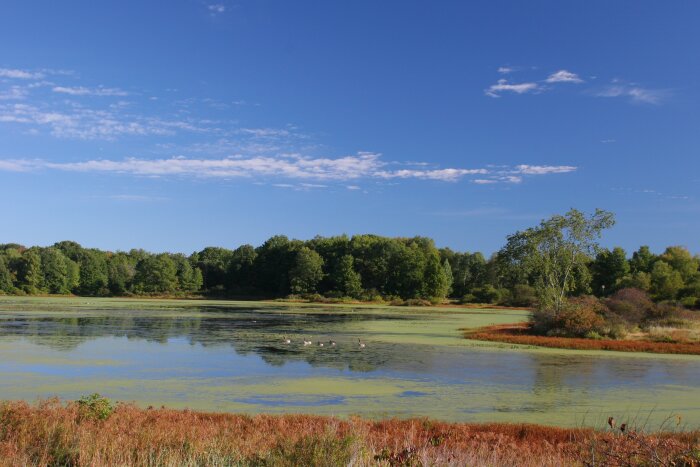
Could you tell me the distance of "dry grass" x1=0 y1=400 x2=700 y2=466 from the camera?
252 inches

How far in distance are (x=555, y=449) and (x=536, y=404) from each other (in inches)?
194

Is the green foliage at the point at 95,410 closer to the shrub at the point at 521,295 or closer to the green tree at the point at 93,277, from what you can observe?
the shrub at the point at 521,295

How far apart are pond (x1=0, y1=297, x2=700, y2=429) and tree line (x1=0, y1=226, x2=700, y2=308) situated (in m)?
60.3

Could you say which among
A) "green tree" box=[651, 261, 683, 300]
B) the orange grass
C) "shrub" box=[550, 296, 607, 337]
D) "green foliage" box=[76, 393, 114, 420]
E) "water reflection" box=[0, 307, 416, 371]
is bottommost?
the orange grass

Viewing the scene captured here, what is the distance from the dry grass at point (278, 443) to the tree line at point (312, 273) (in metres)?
74.7

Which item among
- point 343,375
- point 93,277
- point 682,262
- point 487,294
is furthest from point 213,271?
point 343,375

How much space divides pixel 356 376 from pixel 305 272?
8185 centimetres

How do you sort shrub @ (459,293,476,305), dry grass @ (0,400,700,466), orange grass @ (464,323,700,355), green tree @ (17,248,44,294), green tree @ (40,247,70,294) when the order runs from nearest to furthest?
1. dry grass @ (0,400,700,466)
2. orange grass @ (464,323,700,355)
3. shrub @ (459,293,476,305)
4. green tree @ (17,248,44,294)
5. green tree @ (40,247,70,294)

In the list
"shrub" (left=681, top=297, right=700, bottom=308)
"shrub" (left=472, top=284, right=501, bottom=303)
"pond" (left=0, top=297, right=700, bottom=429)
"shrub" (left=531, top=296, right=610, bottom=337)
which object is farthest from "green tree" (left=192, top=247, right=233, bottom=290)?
"pond" (left=0, top=297, right=700, bottom=429)

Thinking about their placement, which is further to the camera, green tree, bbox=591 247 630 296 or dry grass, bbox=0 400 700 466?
green tree, bbox=591 247 630 296

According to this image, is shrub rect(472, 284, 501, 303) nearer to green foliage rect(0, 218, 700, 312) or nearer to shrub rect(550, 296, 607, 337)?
green foliage rect(0, 218, 700, 312)

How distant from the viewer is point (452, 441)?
920cm

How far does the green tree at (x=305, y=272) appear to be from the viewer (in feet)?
326

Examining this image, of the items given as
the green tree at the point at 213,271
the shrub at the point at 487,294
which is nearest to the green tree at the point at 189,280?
the green tree at the point at 213,271
